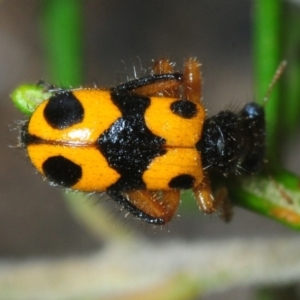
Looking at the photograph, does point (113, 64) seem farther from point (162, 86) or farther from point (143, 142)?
point (143, 142)

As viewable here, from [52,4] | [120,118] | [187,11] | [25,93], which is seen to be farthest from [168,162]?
[187,11]

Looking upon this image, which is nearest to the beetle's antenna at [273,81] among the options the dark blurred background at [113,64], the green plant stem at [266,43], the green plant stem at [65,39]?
the green plant stem at [266,43]

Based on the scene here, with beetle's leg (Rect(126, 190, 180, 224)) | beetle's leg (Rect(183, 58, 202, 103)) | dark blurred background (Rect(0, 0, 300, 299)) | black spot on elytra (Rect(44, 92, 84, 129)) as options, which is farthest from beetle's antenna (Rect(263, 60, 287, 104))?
dark blurred background (Rect(0, 0, 300, 299))

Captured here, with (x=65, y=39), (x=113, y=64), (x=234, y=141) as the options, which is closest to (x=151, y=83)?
(x=234, y=141)

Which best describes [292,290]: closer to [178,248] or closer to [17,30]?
[178,248]

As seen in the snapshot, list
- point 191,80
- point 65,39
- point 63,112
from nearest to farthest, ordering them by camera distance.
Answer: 1. point 63,112
2. point 191,80
3. point 65,39

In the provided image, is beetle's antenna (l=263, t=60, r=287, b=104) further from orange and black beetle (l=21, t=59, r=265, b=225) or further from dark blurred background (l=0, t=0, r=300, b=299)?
dark blurred background (l=0, t=0, r=300, b=299)
